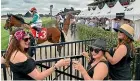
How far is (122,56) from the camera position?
3.77m

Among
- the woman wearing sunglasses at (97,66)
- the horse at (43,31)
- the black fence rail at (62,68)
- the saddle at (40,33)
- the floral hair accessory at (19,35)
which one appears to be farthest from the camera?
the saddle at (40,33)

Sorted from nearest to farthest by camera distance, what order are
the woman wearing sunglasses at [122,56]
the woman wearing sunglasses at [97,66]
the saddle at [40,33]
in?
the woman wearing sunglasses at [97,66]
the woman wearing sunglasses at [122,56]
the saddle at [40,33]

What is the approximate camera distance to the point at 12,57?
131 inches

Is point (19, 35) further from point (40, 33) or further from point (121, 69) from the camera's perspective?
point (40, 33)

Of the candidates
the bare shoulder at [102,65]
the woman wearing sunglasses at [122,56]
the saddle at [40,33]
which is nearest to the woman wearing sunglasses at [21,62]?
the bare shoulder at [102,65]

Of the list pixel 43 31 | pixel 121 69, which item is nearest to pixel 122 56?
pixel 121 69

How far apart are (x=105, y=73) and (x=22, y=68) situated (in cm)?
98

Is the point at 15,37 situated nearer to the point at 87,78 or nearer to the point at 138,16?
the point at 87,78

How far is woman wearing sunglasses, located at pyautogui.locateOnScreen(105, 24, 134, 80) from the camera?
377cm

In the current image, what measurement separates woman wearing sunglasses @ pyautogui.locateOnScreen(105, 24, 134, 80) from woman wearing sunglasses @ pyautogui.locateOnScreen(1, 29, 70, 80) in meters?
0.73

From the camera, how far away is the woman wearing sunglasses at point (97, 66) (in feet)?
10.5

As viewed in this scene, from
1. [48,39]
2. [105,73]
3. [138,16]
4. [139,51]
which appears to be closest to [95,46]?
[105,73]

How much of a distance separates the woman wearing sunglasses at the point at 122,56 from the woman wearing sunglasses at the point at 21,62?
730mm

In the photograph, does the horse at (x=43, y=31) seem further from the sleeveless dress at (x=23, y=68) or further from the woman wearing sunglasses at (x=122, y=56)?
the sleeveless dress at (x=23, y=68)
